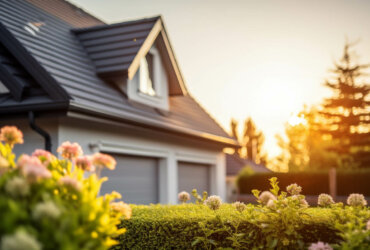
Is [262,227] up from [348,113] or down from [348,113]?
down

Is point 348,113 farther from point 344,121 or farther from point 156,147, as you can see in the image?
point 156,147

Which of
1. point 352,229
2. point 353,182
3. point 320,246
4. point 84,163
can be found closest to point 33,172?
point 84,163

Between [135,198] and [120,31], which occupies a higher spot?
[120,31]

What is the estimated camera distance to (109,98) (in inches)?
396

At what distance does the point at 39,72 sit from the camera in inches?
337

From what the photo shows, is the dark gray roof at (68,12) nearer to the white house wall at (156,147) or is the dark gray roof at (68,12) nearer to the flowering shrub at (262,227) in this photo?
the white house wall at (156,147)

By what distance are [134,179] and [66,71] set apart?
119 inches

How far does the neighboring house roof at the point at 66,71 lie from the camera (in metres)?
8.43

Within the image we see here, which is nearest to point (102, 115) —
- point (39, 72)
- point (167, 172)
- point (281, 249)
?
point (39, 72)

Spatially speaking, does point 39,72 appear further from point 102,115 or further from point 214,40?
point 214,40

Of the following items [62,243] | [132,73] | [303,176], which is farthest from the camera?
[303,176]

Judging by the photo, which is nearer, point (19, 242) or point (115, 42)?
point (19, 242)

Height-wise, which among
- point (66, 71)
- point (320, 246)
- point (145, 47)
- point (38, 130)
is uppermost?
point (145, 47)

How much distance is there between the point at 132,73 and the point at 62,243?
329 inches
